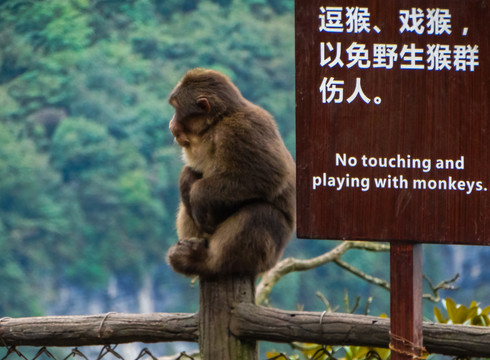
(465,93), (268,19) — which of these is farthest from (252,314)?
(268,19)

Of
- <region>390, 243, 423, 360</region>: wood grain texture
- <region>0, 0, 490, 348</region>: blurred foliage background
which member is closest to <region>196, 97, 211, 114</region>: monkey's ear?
<region>390, 243, 423, 360</region>: wood grain texture

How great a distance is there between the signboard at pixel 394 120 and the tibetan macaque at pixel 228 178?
103 centimetres

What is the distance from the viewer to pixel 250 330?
2.35 m

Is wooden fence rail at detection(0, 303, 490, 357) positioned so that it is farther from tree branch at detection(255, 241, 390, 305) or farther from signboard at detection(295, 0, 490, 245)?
tree branch at detection(255, 241, 390, 305)

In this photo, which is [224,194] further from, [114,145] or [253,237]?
[114,145]

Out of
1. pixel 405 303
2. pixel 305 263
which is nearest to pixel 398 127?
pixel 405 303

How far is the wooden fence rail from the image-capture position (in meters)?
2.08

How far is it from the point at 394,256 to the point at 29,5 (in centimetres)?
930

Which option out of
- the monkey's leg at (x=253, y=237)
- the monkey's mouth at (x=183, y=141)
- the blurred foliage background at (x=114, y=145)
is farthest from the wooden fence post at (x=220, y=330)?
the blurred foliage background at (x=114, y=145)

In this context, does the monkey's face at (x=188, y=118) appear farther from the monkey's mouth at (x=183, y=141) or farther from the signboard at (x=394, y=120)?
the signboard at (x=394, y=120)

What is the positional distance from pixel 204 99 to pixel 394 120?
1.47 metres

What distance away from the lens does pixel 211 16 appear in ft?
33.3

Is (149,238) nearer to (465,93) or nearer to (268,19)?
(268,19)

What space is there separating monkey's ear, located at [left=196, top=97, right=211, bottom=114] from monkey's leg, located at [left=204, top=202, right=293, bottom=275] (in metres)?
0.42
